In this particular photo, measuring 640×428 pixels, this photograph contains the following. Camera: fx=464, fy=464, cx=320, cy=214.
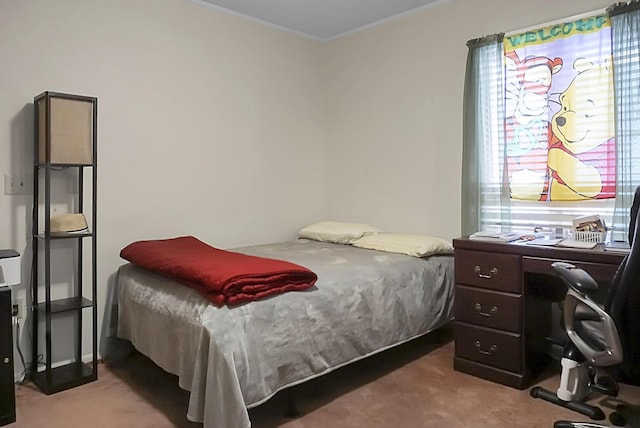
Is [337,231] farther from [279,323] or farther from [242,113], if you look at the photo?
[279,323]

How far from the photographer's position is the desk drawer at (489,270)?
2.43 meters

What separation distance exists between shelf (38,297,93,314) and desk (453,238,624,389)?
208cm

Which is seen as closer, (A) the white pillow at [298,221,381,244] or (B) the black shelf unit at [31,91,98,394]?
(B) the black shelf unit at [31,91,98,394]

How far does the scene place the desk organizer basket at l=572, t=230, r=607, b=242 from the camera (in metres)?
2.35

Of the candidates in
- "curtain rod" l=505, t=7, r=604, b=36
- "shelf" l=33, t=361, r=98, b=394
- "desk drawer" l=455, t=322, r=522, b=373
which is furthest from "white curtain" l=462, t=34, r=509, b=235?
"shelf" l=33, t=361, r=98, b=394

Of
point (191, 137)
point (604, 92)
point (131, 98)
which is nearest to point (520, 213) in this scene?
point (604, 92)

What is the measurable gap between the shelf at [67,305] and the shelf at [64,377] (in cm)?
34

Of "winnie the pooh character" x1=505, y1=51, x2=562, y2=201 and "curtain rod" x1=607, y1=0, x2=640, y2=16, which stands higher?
"curtain rod" x1=607, y1=0, x2=640, y2=16

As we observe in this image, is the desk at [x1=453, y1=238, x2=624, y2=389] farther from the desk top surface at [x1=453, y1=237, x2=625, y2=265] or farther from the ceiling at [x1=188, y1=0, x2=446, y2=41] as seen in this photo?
the ceiling at [x1=188, y1=0, x2=446, y2=41]

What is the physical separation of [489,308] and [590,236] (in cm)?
63

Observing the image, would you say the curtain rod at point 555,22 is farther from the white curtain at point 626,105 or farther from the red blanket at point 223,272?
the red blanket at point 223,272

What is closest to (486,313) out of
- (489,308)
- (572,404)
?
(489,308)

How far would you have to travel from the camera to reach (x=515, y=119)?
2.94 m

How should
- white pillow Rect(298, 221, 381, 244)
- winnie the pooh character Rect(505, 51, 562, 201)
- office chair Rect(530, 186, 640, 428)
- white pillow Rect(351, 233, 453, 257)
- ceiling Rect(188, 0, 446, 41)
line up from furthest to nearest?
white pillow Rect(298, 221, 381, 244), ceiling Rect(188, 0, 446, 41), white pillow Rect(351, 233, 453, 257), winnie the pooh character Rect(505, 51, 562, 201), office chair Rect(530, 186, 640, 428)
